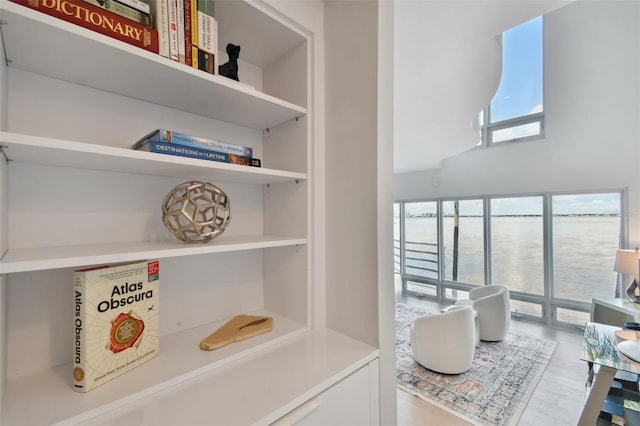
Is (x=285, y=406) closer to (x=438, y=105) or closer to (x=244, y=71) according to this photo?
(x=244, y=71)

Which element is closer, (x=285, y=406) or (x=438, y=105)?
(x=285, y=406)

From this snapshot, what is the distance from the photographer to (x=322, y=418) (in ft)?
2.67

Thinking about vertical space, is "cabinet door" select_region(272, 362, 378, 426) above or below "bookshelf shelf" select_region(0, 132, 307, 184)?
below

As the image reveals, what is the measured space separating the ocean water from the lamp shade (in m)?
0.70

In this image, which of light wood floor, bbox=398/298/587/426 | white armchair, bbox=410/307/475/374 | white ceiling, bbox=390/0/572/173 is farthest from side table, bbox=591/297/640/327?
white ceiling, bbox=390/0/572/173

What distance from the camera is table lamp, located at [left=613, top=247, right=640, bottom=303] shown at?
9.87 ft

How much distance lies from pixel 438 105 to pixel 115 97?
8.96 feet

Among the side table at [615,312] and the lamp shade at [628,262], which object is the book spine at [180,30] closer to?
the side table at [615,312]

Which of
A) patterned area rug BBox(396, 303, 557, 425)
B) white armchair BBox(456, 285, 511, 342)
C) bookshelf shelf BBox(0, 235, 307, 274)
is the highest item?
bookshelf shelf BBox(0, 235, 307, 274)

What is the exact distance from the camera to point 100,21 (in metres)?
0.69

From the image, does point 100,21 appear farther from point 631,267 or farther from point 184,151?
point 631,267

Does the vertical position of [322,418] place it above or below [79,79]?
below

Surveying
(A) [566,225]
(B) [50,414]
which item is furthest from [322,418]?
(A) [566,225]

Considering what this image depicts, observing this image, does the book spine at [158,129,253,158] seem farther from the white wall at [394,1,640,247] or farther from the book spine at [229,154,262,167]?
the white wall at [394,1,640,247]
